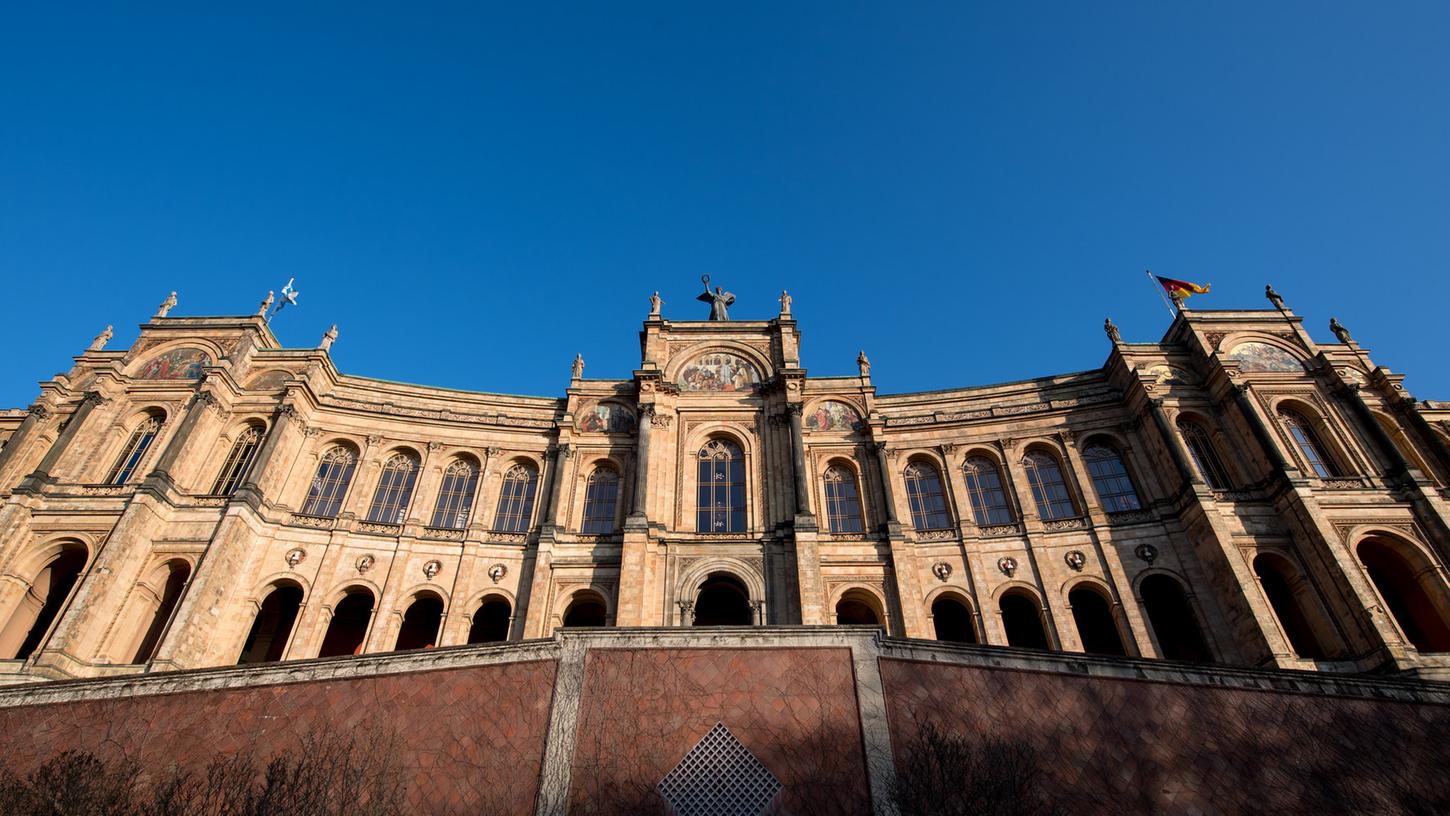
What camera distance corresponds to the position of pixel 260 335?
106 feet

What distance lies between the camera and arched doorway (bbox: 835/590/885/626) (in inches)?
1070

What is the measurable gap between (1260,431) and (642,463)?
23.9 meters

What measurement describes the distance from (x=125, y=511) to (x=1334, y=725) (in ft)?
115

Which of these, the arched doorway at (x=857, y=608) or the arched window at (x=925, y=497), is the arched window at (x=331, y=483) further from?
the arched window at (x=925, y=497)

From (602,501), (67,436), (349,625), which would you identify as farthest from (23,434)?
(602,501)

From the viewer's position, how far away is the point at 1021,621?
93.4ft

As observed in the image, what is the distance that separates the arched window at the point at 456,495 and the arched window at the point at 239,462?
23.3 ft

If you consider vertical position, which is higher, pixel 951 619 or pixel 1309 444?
pixel 1309 444

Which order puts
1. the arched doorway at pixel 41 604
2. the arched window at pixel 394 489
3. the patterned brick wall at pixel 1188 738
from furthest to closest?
the arched window at pixel 394 489 → the arched doorway at pixel 41 604 → the patterned brick wall at pixel 1188 738

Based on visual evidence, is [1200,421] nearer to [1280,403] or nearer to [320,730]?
[1280,403]

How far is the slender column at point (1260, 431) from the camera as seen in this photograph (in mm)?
26312

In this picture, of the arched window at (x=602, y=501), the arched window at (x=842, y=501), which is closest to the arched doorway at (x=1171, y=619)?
the arched window at (x=842, y=501)

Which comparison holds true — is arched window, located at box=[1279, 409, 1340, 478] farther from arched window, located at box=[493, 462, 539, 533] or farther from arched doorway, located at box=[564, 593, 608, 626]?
arched window, located at box=[493, 462, 539, 533]

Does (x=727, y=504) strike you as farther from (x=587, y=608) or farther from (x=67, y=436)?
(x=67, y=436)
